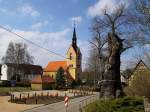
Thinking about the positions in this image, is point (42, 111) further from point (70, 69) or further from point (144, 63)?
point (70, 69)

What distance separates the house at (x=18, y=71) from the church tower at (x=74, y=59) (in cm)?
1629

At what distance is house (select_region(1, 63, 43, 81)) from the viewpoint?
4385 inches

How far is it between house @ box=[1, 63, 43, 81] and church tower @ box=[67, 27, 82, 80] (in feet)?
53.4

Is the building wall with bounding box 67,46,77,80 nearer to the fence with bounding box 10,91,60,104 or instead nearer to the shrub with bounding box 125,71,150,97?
the fence with bounding box 10,91,60,104

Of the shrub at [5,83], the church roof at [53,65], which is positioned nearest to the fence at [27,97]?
the shrub at [5,83]

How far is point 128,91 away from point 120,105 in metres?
A: 8.81

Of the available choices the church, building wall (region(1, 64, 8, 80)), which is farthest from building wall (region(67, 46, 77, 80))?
building wall (region(1, 64, 8, 80))

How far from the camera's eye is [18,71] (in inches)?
4572

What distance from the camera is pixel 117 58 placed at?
86.3 feet

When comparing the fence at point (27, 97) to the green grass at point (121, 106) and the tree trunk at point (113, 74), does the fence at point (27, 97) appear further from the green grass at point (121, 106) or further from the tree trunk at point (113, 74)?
the green grass at point (121, 106)

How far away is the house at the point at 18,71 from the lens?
365ft

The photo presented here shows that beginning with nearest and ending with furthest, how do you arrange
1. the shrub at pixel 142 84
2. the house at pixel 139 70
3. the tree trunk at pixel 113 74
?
the shrub at pixel 142 84 → the tree trunk at pixel 113 74 → the house at pixel 139 70

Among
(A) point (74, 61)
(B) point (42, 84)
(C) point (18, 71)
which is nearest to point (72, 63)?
(A) point (74, 61)

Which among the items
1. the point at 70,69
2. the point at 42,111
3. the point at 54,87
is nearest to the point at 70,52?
the point at 70,69
